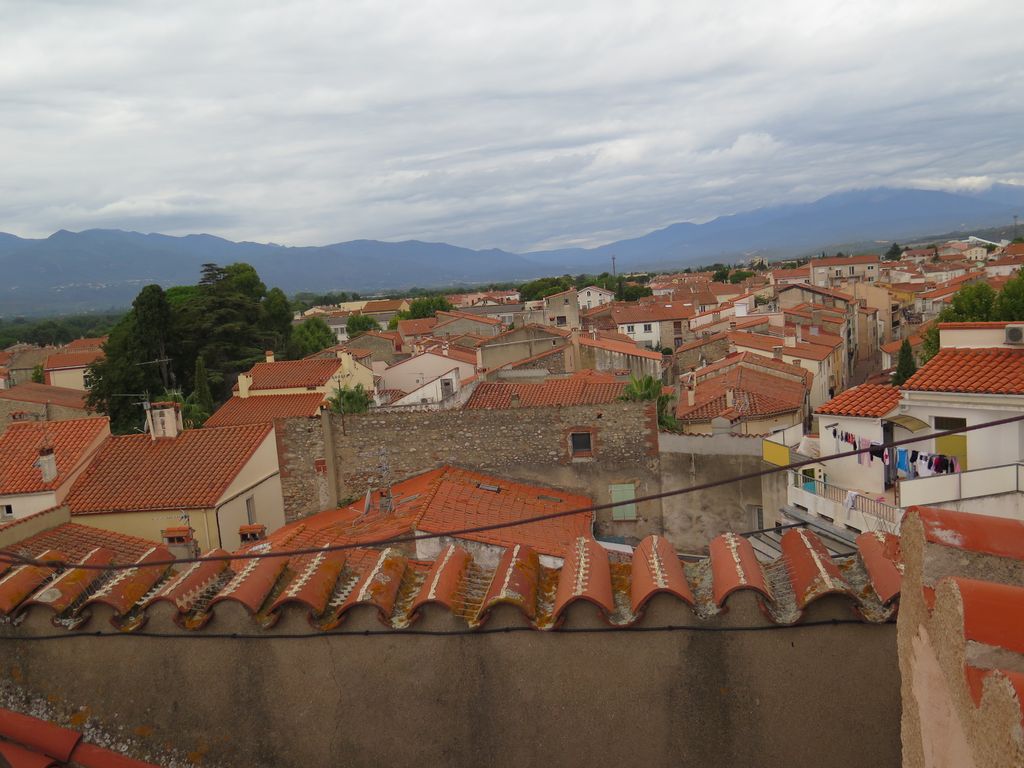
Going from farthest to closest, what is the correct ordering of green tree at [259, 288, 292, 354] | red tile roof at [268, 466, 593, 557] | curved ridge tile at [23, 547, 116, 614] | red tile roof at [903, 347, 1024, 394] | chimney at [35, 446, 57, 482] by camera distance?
green tree at [259, 288, 292, 354], chimney at [35, 446, 57, 482], red tile roof at [268, 466, 593, 557], red tile roof at [903, 347, 1024, 394], curved ridge tile at [23, 547, 116, 614]

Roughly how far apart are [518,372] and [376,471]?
16.9 meters

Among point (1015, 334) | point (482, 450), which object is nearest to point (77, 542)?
point (482, 450)

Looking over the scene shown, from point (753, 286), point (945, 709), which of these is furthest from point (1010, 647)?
point (753, 286)

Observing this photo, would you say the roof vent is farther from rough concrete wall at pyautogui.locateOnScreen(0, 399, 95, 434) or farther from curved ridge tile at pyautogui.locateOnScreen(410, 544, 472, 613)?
rough concrete wall at pyautogui.locateOnScreen(0, 399, 95, 434)

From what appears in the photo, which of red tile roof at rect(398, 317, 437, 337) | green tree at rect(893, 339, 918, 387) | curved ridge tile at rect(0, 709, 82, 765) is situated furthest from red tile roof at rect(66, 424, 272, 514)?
red tile roof at rect(398, 317, 437, 337)

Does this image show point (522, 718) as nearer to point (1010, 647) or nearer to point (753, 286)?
point (1010, 647)

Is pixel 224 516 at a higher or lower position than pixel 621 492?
lower

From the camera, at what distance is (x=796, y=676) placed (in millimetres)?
3799

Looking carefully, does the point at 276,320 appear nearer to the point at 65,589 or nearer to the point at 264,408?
the point at 264,408

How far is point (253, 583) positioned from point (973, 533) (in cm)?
354

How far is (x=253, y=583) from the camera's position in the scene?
4.42 m

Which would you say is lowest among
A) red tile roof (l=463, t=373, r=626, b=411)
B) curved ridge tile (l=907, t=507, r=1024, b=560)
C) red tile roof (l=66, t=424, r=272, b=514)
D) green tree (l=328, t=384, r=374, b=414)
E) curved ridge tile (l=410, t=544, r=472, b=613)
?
red tile roof (l=66, t=424, r=272, b=514)

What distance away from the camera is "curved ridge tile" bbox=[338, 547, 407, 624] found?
4.15 metres

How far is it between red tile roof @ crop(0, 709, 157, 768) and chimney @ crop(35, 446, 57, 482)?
1668cm
